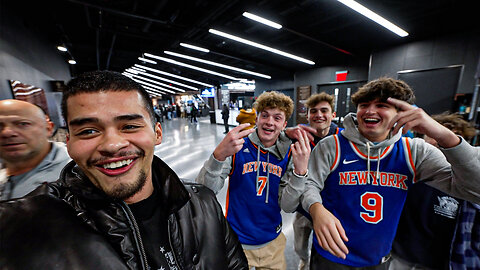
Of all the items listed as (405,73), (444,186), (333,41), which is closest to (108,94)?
(444,186)

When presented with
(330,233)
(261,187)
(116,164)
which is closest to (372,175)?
(330,233)

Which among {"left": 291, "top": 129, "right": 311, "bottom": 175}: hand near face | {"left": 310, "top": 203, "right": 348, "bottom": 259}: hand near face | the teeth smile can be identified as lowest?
{"left": 310, "top": 203, "right": 348, "bottom": 259}: hand near face

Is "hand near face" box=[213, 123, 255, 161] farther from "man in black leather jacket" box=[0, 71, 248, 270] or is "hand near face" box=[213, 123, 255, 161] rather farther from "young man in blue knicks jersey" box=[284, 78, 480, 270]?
"young man in blue knicks jersey" box=[284, 78, 480, 270]

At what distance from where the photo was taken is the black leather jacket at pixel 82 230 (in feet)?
1.83

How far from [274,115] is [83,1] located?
532cm

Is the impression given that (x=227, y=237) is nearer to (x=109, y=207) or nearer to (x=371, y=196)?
(x=109, y=207)

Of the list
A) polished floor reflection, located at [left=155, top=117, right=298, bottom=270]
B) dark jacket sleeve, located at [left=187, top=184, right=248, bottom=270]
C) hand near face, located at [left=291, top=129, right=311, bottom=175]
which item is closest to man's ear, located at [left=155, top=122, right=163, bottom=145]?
dark jacket sleeve, located at [left=187, top=184, right=248, bottom=270]

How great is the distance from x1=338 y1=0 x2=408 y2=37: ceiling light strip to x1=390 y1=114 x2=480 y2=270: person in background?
347 centimetres

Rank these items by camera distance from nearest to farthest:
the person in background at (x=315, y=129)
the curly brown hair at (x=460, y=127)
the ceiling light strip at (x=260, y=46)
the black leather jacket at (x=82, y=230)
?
1. the black leather jacket at (x=82, y=230)
2. the curly brown hair at (x=460, y=127)
3. the person in background at (x=315, y=129)
4. the ceiling light strip at (x=260, y=46)

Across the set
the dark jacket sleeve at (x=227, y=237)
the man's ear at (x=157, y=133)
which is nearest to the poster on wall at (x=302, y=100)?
the dark jacket sleeve at (x=227, y=237)

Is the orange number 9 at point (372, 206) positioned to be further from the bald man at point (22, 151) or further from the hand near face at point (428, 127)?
the bald man at point (22, 151)

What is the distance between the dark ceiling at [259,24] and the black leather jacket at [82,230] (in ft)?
14.2

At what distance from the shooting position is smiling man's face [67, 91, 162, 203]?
0.71m

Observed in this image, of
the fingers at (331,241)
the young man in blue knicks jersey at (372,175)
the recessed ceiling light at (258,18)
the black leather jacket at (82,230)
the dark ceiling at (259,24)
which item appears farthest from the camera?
the recessed ceiling light at (258,18)
